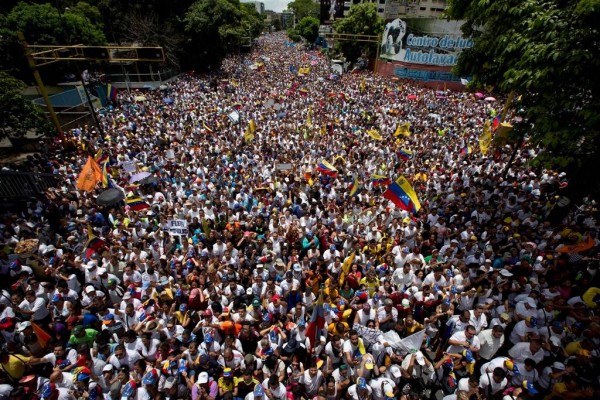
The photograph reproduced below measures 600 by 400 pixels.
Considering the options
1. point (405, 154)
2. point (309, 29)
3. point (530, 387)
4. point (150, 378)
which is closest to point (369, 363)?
point (530, 387)

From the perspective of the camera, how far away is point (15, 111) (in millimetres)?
12984

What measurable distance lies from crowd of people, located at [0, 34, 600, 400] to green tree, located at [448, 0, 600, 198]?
48.9 inches

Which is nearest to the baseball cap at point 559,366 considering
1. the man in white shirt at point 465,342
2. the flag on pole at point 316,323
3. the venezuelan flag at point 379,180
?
the man in white shirt at point 465,342

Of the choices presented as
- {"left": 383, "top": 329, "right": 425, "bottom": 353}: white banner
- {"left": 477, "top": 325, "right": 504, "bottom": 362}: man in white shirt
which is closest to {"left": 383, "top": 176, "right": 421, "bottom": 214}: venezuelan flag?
{"left": 477, "top": 325, "right": 504, "bottom": 362}: man in white shirt

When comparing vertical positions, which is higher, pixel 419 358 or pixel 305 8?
pixel 305 8

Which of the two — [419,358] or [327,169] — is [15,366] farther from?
[327,169]

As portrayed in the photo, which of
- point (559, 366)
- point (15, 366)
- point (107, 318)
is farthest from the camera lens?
point (107, 318)

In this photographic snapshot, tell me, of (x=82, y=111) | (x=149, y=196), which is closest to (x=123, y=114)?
(x=82, y=111)

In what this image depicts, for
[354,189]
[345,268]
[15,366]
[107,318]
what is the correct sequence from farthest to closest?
[354,189]
[345,268]
[107,318]
[15,366]

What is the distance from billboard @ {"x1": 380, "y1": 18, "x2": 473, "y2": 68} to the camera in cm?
2998

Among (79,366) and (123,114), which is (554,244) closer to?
(79,366)

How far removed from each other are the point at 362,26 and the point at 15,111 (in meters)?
37.1

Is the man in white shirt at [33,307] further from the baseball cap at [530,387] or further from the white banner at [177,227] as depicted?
the baseball cap at [530,387]

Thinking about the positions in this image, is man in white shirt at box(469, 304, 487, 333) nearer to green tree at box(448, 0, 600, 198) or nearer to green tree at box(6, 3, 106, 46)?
green tree at box(448, 0, 600, 198)
